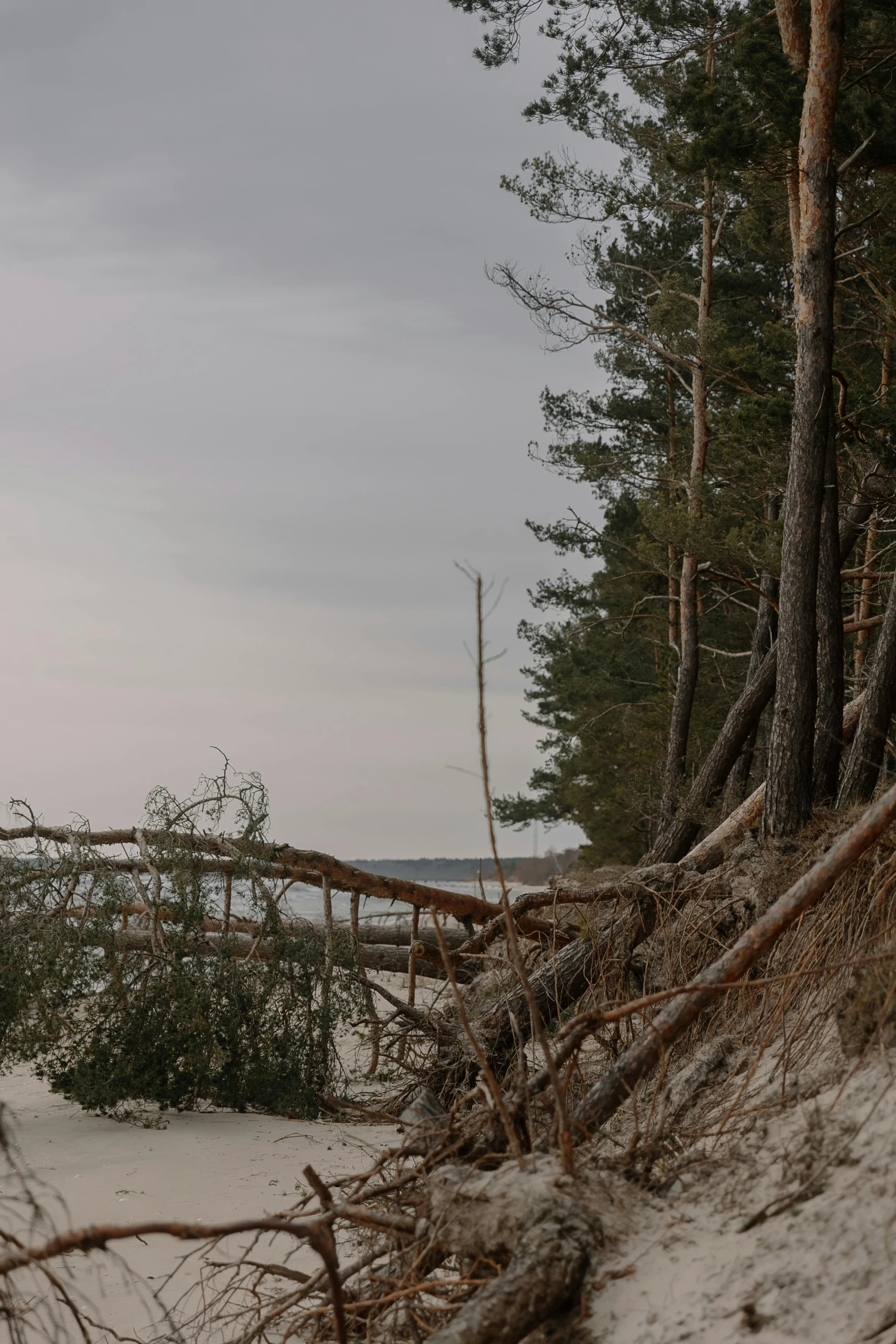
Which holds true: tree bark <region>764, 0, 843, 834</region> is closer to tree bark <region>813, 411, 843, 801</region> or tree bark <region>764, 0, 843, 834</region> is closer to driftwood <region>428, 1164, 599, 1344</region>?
tree bark <region>813, 411, 843, 801</region>

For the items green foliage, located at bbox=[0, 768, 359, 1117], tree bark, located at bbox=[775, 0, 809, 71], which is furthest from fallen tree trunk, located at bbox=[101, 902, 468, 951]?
tree bark, located at bbox=[775, 0, 809, 71]

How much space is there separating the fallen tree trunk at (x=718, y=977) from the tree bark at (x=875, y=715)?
15.2ft

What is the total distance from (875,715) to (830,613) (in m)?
0.92

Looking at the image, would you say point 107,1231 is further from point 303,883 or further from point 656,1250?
point 303,883

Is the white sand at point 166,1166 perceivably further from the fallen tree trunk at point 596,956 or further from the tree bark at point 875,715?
the tree bark at point 875,715

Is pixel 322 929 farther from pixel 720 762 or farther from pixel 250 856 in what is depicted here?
pixel 720 762

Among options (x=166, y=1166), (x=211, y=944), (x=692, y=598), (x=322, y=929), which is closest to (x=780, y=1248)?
(x=166, y=1166)

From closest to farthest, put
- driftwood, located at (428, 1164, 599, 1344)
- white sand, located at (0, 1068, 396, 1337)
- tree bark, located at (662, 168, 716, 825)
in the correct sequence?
driftwood, located at (428, 1164, 599, 1344) → white sand, located at (0, 1068, 396, 1337) → tree bark, located at (662, 168, 716, 825)

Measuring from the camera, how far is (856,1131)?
2709 mm

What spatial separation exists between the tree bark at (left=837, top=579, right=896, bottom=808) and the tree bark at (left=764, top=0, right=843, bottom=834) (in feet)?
1.28

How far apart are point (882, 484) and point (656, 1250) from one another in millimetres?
9886

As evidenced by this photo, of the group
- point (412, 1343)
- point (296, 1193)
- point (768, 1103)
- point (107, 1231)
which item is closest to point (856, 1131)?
point (768, 1103)

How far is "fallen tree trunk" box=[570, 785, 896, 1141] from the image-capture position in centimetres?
313

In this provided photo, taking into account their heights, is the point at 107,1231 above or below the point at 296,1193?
above
